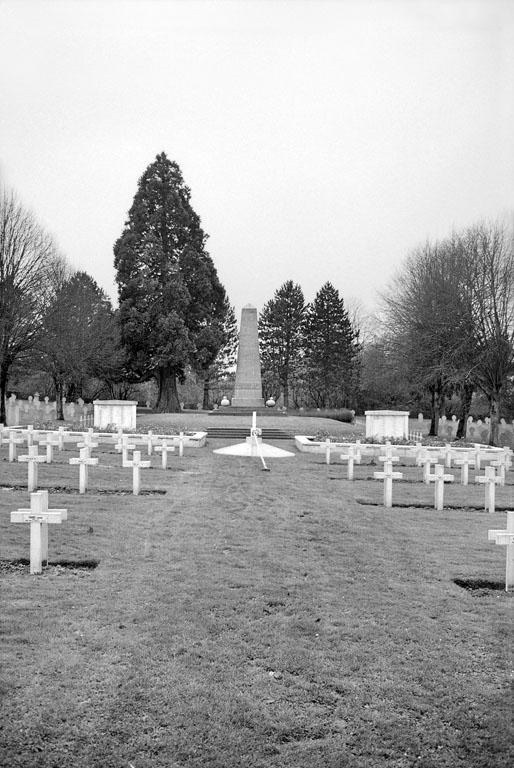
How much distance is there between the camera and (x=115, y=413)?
22.6 m

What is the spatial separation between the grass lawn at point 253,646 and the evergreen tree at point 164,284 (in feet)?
91.3

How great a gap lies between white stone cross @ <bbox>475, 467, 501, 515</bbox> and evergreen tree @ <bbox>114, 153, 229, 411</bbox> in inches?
1037

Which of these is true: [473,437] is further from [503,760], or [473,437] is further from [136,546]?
[503,760]

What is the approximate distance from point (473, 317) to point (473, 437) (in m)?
8.38

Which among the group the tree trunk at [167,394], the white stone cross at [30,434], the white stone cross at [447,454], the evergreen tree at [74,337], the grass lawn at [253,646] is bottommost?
the grass lawn at [253,646]

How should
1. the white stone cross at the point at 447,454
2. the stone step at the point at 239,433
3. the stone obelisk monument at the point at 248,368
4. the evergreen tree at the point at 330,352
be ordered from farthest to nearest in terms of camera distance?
the evergreen tree at the point at 330,352
the stone obelisk monument at the point at 248,368
the stone step at the point at 239,433
the white stone cross at the point at 447,454

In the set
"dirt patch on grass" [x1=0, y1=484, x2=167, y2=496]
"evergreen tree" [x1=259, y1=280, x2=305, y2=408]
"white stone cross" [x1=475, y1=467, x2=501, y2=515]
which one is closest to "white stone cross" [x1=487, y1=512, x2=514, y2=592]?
"white stone cross" [x1=475, y1=467, x2=501, y2=515]

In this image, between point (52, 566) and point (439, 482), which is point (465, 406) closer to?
point (439, 482)

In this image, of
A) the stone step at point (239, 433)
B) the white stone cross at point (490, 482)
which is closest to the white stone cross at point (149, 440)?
the stone step at point (239, 433)

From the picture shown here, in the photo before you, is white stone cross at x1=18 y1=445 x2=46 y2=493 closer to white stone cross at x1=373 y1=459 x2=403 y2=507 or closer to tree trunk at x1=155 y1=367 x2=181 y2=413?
white stone cross at x1=373 y1=459 x2=403 y2=507

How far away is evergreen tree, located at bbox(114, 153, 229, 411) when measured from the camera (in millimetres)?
35156

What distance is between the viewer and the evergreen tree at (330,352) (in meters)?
55.0

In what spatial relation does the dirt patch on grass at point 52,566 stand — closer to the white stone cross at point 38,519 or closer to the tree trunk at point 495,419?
the white stone cross at point 38,519

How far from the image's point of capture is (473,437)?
3086cm
